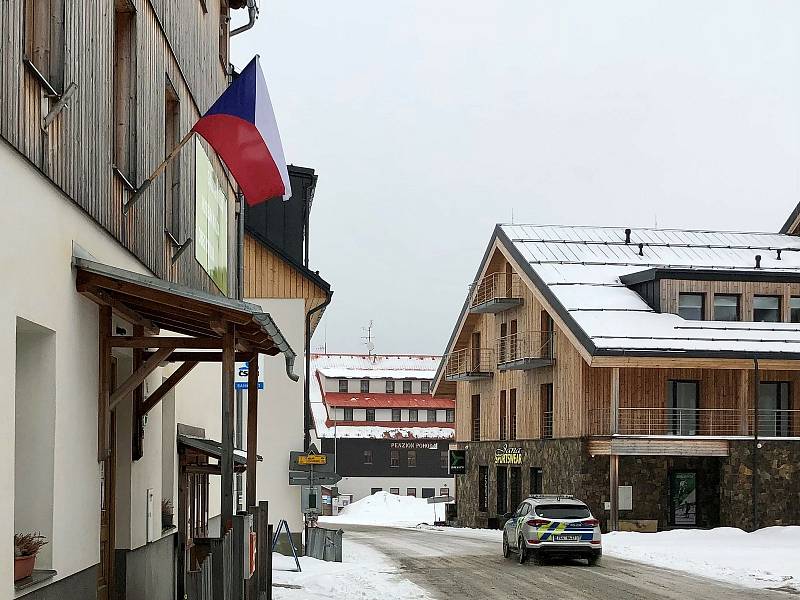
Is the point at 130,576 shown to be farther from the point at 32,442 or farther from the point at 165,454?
the point at 32,442

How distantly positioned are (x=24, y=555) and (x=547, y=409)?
43.0m

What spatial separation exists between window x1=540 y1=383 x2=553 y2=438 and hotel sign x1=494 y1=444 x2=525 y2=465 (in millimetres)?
2092

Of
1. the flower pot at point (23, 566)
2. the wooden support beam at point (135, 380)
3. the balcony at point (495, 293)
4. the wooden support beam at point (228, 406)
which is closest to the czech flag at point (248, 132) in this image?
the wooden support beam at point (228, 406)

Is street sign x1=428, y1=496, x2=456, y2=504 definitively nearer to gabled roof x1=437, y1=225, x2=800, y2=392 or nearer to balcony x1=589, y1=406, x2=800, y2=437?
gabled roof x1=437, y1=225, x2=800, y2=392

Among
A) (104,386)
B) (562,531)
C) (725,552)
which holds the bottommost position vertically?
(725,552)

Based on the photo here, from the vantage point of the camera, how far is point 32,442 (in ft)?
31.9

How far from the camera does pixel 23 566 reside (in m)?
8.98

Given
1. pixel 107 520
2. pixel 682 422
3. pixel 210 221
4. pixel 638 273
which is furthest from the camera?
pixel 638 273

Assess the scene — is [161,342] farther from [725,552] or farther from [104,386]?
[725,552]

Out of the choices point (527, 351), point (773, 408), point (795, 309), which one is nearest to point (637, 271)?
point (527, 351)

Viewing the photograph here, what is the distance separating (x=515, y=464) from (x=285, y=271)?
23.3 metres

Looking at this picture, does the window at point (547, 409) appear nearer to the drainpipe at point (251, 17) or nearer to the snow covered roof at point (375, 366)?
the drainpipe at point (251, 17)

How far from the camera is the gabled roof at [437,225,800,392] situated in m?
43.9

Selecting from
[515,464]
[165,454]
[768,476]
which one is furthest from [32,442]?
[515,464]
